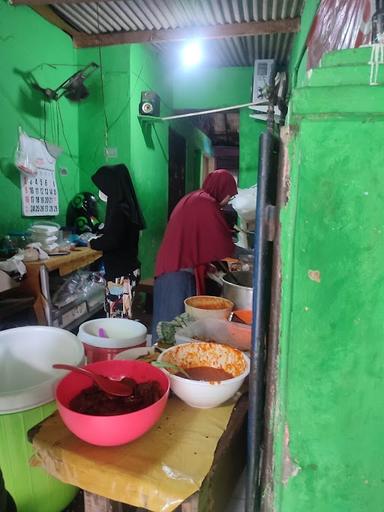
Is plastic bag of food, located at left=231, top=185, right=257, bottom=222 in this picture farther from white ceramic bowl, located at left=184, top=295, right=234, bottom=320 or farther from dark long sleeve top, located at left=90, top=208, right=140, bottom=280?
white ceramic bowl, located at left=184, top=295, right=234, bottom=320

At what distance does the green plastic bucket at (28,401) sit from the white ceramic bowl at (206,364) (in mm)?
340

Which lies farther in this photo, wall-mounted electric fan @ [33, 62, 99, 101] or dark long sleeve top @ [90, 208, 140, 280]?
wall-mounted electric fan @ [33, 62, 99, 101]

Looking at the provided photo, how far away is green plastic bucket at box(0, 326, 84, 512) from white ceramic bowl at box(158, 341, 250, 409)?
0.34m

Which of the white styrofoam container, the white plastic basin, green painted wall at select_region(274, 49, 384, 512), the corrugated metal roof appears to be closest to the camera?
green painted wall at select_region(274, 49, 384, 512)

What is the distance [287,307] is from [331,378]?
0.19 m

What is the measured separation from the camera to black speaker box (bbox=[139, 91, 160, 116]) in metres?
4.59

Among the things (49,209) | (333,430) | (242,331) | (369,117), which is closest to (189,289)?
(242,331)

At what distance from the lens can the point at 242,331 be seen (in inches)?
57.9

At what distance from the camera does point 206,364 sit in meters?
1.23

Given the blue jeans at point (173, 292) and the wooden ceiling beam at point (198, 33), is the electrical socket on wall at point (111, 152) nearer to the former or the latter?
the wooden ceiling beam at point (198, 33)

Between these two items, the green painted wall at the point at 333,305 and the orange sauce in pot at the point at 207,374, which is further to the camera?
the orange sauce in pot at the point at 207,374

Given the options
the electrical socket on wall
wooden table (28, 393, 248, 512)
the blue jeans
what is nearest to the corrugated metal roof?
the electrical socket on wall

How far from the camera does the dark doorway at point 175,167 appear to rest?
6.30 m

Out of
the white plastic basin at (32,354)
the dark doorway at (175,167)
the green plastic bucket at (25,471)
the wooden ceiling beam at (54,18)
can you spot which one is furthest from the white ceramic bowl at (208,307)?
the dark doorway at (175,167)
